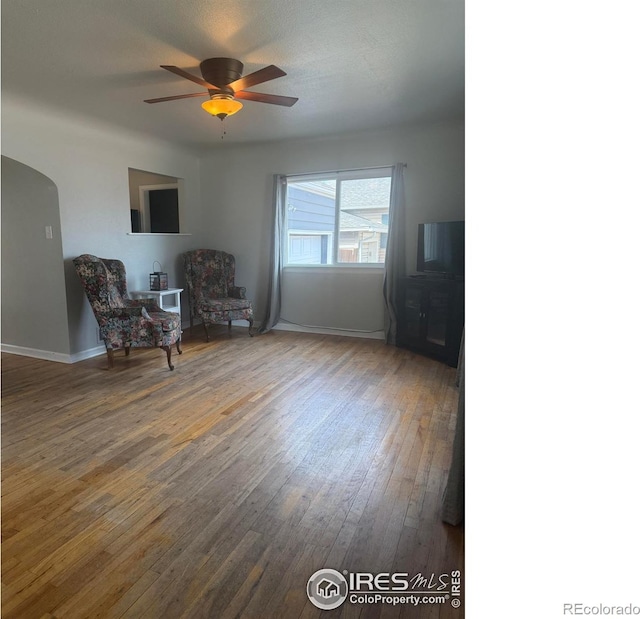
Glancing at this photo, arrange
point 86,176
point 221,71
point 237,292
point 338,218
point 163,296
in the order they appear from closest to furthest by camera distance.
→ point 221,71
point 86,176
point 163,296
point 338,218
point 237,292

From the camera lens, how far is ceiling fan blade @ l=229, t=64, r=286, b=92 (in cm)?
243

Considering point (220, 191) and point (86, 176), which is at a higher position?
point (220, 191)

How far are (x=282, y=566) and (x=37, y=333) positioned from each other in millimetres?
4056

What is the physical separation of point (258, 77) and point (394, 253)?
2.65 m

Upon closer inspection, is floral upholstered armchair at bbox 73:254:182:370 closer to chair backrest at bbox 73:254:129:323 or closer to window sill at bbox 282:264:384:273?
chair backrest at bbox 73:254:129:323

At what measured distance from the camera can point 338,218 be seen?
520 cm

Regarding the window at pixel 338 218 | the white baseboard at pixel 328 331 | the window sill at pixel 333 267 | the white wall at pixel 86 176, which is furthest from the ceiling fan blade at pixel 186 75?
the white baseboard at pixel 328 331

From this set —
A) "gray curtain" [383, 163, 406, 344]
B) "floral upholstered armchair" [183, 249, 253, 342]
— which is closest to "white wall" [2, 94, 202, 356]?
"floral upholstered armchair" [183, 249, 253, 342]

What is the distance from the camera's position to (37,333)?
4262mm

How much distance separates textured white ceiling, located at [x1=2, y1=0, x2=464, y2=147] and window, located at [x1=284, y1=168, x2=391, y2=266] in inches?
45.8

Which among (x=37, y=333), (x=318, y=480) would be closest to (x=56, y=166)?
(x=37, y=333)

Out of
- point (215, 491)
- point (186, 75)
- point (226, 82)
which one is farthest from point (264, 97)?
point (215, 491)

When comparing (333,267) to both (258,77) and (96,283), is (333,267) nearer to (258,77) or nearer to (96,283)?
(96,283)
